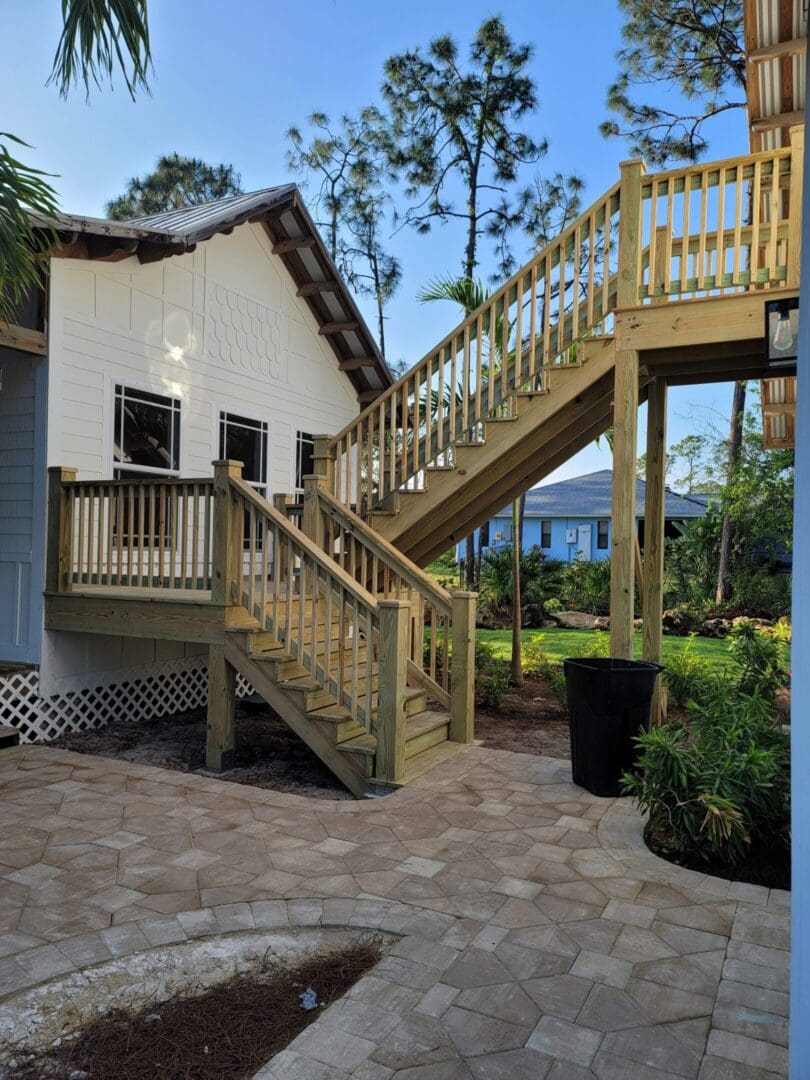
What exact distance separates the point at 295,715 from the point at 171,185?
24.8m

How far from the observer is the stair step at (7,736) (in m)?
6.16

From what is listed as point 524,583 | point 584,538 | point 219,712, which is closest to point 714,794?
point 219,712

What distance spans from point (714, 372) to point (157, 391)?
5.26 metres

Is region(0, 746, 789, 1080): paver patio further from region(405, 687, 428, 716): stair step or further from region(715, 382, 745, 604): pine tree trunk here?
region(715, 382, 745, 604): pine tree trunk

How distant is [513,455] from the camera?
688 cm

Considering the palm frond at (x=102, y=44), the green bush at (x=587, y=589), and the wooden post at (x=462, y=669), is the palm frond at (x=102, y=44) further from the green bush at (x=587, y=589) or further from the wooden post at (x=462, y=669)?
the green bush at (x=587, y=589)

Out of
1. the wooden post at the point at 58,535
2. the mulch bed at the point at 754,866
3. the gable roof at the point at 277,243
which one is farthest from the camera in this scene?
the wooden post at the point at 58,535

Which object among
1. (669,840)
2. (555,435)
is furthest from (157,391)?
(669,840)

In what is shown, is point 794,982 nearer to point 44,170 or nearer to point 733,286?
point 733,286

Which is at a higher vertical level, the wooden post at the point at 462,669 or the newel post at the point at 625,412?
the newel post at the point at 625,412

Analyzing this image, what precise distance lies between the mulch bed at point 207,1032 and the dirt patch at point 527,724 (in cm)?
359

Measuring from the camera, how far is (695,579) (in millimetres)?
17031

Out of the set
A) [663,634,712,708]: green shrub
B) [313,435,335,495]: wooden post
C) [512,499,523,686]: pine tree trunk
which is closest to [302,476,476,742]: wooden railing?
[313,435,335,495]: wooden post

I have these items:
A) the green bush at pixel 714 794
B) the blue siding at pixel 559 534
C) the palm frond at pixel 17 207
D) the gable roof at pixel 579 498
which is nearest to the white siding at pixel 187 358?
the palm frond at pixel 17 207
